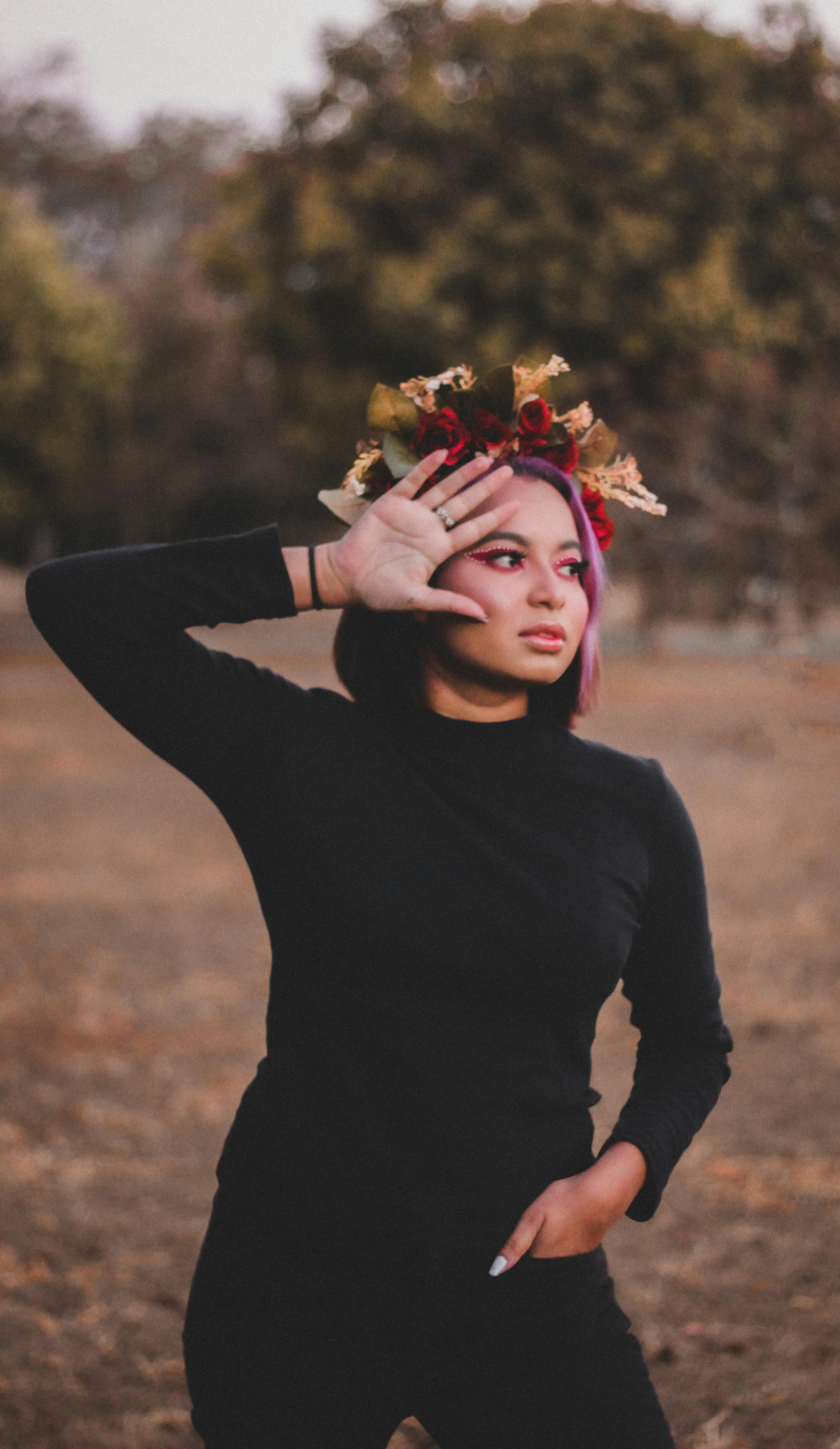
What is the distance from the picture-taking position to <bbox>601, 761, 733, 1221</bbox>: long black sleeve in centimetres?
185

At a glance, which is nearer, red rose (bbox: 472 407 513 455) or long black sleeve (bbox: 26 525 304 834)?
long black sleeve (bbox: 26 525 304 834)

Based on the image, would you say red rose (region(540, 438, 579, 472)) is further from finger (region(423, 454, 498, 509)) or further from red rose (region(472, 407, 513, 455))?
finger (region(423, 454, 498, 509))

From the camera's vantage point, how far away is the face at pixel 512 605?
1.79 meters

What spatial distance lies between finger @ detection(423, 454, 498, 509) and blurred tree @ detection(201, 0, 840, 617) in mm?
13616

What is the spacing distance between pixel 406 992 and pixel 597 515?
0.88m

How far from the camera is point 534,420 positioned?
1889mm

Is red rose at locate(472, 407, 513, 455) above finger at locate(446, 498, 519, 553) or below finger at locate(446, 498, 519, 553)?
above

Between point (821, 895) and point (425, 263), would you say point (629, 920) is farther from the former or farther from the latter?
point (425, 263)

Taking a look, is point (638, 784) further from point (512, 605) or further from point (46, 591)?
point (46, 591)

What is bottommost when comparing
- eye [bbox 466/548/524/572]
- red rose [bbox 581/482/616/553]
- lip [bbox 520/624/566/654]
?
lip [bbox 520/624/566/654]

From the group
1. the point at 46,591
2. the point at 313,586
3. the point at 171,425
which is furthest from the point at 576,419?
the point at 171,425

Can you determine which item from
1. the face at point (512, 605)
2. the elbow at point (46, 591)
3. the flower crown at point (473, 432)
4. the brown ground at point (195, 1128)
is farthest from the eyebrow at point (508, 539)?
the brown ground at point (195, 1128)

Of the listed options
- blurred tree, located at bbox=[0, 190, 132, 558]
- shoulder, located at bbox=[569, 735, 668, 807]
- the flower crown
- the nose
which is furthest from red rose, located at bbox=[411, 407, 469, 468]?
blurred tree, located at bbox=[0, 190, 132, 558]

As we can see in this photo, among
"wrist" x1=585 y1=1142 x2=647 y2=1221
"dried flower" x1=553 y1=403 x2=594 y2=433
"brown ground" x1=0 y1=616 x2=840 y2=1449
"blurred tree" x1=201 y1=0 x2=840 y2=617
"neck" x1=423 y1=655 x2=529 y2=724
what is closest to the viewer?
"wrist" x1=585 y1=1142 x2=647 y2=1221
